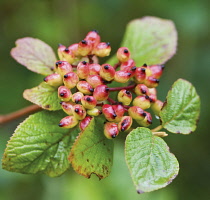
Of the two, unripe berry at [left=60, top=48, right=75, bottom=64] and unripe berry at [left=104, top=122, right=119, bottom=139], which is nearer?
unripe berry at [left=104, top=122, right=119, bottom=139]

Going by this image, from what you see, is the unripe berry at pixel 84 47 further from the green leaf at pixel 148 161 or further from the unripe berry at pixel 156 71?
the green leaf at pixel 148 161

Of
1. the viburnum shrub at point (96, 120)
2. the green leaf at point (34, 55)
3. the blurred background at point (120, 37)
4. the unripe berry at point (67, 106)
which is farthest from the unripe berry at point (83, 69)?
the blurred background at point (120, 37)

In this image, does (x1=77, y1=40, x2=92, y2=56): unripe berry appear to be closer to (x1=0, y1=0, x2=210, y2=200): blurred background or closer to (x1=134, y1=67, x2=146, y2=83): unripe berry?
(x1=134, y1=67, x2=146, y2=83): unripe berry

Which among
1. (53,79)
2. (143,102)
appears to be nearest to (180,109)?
(143,102)

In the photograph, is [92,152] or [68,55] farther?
[68,55]

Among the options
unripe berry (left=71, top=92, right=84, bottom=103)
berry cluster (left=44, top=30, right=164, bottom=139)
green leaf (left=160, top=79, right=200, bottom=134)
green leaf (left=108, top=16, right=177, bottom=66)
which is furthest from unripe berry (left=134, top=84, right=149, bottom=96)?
green leaf (left=108, top=16, right=177, bottom=66)

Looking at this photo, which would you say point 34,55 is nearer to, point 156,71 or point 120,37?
point 156,71
